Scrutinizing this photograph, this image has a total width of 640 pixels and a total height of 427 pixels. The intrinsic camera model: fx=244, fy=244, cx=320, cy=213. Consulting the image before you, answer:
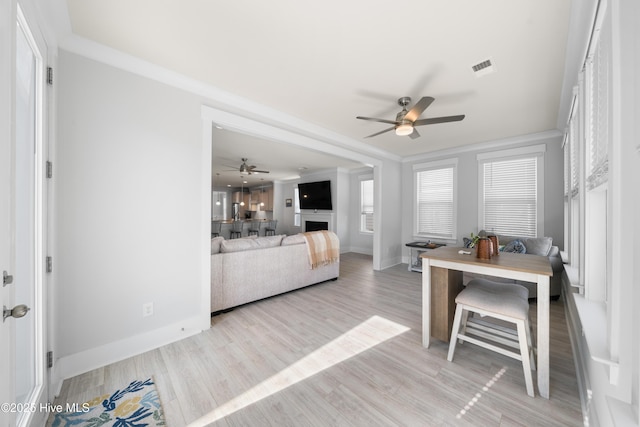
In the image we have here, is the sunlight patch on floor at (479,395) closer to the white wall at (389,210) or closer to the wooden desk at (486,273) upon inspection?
the wooden desk at (486,273)

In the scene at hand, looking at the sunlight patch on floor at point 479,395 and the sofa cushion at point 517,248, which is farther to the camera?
the sofa cushion at point 517,248

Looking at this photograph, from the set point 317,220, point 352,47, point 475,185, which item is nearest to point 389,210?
point 475,185

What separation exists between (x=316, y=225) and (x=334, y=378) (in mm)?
6387

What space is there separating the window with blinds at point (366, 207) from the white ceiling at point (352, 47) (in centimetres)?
416

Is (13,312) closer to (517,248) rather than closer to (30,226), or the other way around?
(30,226)

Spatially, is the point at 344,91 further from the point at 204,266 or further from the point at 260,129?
the point at 204,266

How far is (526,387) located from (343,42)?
291 cm

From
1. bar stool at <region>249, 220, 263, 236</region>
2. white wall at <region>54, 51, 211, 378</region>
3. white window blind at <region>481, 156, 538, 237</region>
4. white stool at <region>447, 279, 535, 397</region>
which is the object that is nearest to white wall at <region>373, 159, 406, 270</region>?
white window blind at <region>481, 156, 538, 237</region>

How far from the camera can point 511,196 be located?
4516mm

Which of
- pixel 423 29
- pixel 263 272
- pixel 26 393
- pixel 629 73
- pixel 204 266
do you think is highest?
pixel 423 29

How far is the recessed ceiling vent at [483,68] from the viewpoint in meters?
2.18

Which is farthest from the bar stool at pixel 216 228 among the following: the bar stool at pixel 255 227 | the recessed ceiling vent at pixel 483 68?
the recessed ceiling vent at pixel 483 68

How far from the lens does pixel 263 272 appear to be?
3.39m

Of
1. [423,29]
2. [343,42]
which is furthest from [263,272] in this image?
[423,29]
